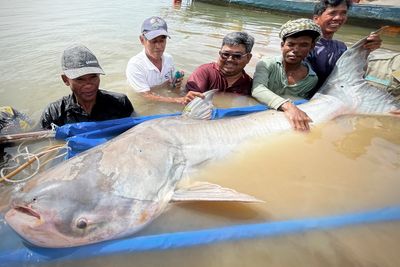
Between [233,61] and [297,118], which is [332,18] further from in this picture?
[297,118]

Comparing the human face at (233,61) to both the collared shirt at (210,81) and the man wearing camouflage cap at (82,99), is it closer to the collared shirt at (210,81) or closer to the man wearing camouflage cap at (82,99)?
the collared shirt at (210,81)

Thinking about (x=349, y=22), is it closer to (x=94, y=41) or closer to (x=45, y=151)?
(x=94, y=41)

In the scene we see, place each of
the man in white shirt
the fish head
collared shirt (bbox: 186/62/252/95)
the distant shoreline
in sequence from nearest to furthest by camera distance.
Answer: the fish head → collared shirt (bbox: 186/62/252/95) → the man in white shirt → the distant shoreline

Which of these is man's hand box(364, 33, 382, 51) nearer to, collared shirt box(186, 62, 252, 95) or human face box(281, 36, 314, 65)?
human face box(281, 36, 314, 65)

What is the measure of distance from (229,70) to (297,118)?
1.13 meters

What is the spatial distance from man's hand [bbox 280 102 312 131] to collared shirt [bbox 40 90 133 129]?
6.17 feet

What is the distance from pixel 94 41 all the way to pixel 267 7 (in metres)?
9.73

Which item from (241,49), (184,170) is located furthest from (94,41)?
(184,170)

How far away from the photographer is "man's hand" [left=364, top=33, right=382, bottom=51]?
3.37 meters

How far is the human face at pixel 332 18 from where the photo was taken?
4027 mm

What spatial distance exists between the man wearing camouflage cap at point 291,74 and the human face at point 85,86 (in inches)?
69.0

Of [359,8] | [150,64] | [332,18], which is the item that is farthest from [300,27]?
[359,8]

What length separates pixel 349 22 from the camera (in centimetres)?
1268

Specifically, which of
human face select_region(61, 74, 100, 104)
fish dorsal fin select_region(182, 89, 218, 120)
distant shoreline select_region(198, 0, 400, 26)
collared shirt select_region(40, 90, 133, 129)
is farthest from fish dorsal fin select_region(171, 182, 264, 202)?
distant shoreline select_region(198, 0, 400, 26)
